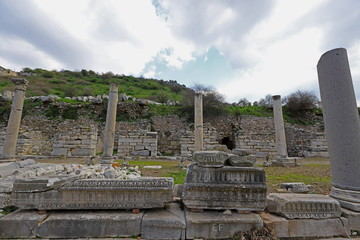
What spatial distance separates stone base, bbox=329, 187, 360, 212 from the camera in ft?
8.70

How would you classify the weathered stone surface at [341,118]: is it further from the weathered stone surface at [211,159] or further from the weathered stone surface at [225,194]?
the weathered stone surface at [211,159]

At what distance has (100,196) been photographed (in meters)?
2.56

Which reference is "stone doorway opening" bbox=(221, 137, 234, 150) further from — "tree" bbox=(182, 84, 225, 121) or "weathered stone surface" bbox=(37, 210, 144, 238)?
"weathered stone surface" bbox=(37, 210, 144, 238)

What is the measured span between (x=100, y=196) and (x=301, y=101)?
21.2m

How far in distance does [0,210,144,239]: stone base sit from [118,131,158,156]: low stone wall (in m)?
10.1

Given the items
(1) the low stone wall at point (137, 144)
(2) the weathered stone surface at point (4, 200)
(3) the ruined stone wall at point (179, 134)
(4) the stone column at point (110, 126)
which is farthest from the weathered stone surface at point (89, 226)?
(3) the ruined stone wall at point (179, 134)

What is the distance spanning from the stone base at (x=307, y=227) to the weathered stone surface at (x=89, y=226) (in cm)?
202

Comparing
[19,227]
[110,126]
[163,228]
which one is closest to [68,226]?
[19,227]

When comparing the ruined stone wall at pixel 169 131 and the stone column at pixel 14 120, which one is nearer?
the stone column at pixel 14 120

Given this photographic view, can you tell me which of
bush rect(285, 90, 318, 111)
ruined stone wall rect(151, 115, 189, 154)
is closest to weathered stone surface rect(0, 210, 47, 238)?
ruined stone wall rect(151, 115, 189, 154)

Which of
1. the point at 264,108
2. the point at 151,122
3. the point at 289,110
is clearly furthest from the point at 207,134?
the point at 289,110

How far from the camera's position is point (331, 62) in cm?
325

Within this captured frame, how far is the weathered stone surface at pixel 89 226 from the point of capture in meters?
2.26

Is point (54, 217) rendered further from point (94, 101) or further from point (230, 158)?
point (94, 101)
